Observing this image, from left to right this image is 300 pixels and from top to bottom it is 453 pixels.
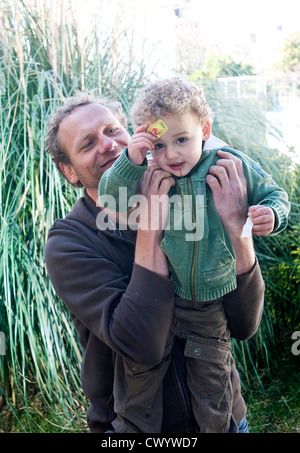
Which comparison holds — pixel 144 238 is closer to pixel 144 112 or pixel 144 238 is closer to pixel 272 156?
pixel 144 112

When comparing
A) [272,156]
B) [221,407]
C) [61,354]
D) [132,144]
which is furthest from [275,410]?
[132,144]

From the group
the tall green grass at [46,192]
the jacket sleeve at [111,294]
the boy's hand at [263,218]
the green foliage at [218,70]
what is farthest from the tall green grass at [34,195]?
the boy's hand at [263,218]

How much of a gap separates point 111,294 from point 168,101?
573mm

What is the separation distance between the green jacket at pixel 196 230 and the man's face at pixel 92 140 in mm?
267

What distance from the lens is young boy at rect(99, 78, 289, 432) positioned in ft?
5.26

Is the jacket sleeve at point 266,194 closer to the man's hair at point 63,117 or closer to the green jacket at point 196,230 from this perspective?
the green jacket at point 196,230

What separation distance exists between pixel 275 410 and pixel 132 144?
2362 millimetres

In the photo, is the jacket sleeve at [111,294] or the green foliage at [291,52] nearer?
the jacket sleeve at [111,294]

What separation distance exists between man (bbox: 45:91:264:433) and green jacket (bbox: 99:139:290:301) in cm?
3

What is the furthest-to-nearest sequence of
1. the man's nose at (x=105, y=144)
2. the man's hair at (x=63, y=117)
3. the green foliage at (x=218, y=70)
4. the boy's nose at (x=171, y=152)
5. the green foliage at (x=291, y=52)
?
the green foliage at (x=291, y=52) → the green foliage at (x=218, y=70) → the man's hair at (x=63, y=117) → the man's nose at (x=105, y=144) → the boy's nose at (x=171, y=152)

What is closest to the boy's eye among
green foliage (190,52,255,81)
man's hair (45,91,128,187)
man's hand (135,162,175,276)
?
man's hair (45,91,128,187)

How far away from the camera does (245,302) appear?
66.4 inches

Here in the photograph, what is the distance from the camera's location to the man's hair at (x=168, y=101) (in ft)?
5.27

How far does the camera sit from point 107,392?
1747 mm
